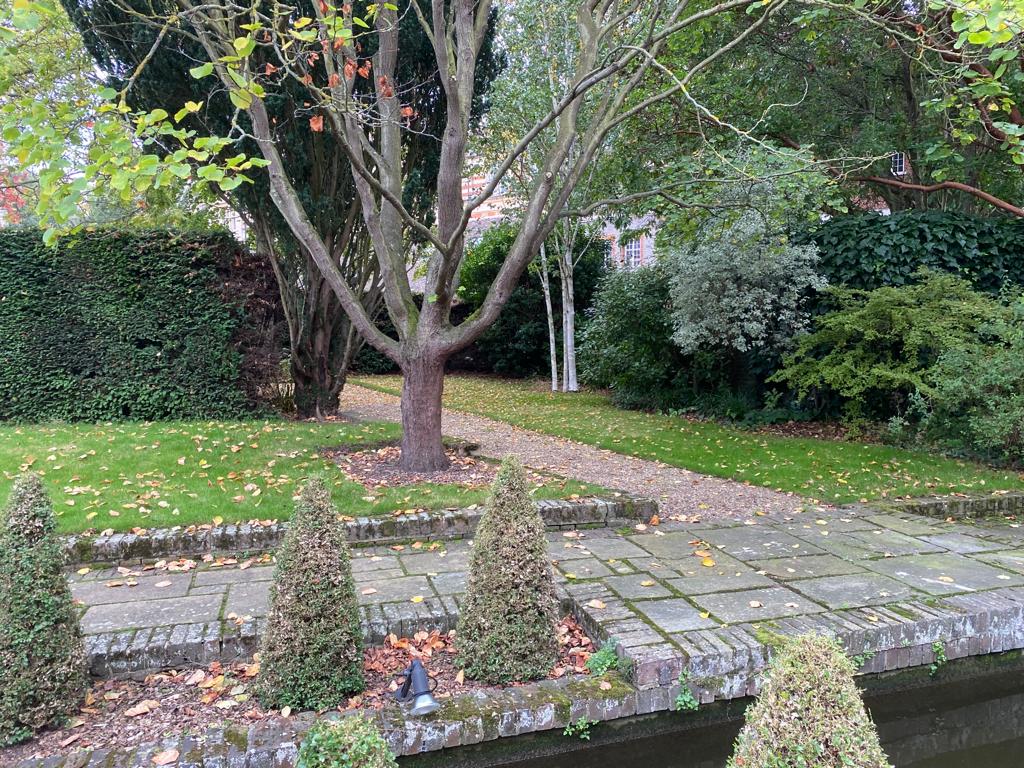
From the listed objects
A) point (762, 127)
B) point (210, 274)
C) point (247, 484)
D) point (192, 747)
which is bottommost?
point (192, 747)

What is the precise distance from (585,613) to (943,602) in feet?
7.27

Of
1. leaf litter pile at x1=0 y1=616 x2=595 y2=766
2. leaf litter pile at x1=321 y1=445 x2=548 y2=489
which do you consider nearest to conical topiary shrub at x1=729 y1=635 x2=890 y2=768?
leaf litter pile at x1=0 y1=616 x2=595 y2=766

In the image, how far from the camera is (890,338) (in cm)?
911

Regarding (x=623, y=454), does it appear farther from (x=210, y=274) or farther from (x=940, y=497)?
(x=210, y=274)

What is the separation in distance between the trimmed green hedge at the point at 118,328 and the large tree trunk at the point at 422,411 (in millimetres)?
4376

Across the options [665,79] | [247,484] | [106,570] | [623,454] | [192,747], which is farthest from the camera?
[665,79]

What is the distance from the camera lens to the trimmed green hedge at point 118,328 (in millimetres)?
9227

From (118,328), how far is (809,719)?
10252 mm

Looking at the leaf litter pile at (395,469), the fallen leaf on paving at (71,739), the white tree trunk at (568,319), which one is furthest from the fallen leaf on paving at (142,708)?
the white tree trunk at (568,319)

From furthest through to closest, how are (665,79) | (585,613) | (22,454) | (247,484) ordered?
(665,79) → (22,454) → (247,484) → (585,613)

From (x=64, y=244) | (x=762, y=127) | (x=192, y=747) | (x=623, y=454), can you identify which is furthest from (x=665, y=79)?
(x=192, y=747)

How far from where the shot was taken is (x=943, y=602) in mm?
4047

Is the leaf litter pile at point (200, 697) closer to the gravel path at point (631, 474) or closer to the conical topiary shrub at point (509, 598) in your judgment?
the conical topiary shrub at point (509, 598)

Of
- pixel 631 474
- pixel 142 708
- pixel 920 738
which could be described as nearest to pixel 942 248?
pixel 631 474
